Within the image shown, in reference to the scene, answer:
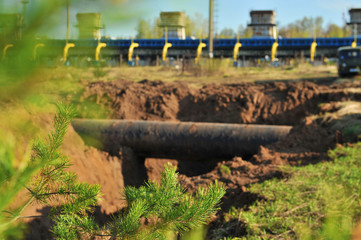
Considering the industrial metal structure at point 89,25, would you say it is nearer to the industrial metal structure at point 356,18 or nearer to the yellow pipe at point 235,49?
the yellow pipe at point 235,49

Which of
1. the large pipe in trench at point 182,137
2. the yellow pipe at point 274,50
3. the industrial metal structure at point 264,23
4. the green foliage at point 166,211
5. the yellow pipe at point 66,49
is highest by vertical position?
the industrial metal structure at point 264,23

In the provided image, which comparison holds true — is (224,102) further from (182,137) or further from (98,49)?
(98,49)

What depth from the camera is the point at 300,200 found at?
16.0 ft

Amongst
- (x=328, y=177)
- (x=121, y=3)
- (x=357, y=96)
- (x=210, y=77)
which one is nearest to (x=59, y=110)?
(x=121, y=3)

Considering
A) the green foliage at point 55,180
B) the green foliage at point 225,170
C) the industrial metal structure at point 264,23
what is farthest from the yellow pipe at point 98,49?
the industrial metal structure at point 264,23

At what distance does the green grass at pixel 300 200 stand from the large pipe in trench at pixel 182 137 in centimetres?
179

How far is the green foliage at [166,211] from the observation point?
164 centimetres

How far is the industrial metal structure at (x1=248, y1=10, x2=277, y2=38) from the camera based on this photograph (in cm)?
4362

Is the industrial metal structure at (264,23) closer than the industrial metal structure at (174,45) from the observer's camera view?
No

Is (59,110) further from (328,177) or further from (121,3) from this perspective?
(328,177)

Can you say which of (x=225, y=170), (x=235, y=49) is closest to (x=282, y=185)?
(x=225, y=170)

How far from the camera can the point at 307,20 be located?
8869cm

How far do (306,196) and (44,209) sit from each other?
3.15 metres

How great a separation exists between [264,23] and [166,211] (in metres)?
44.1
